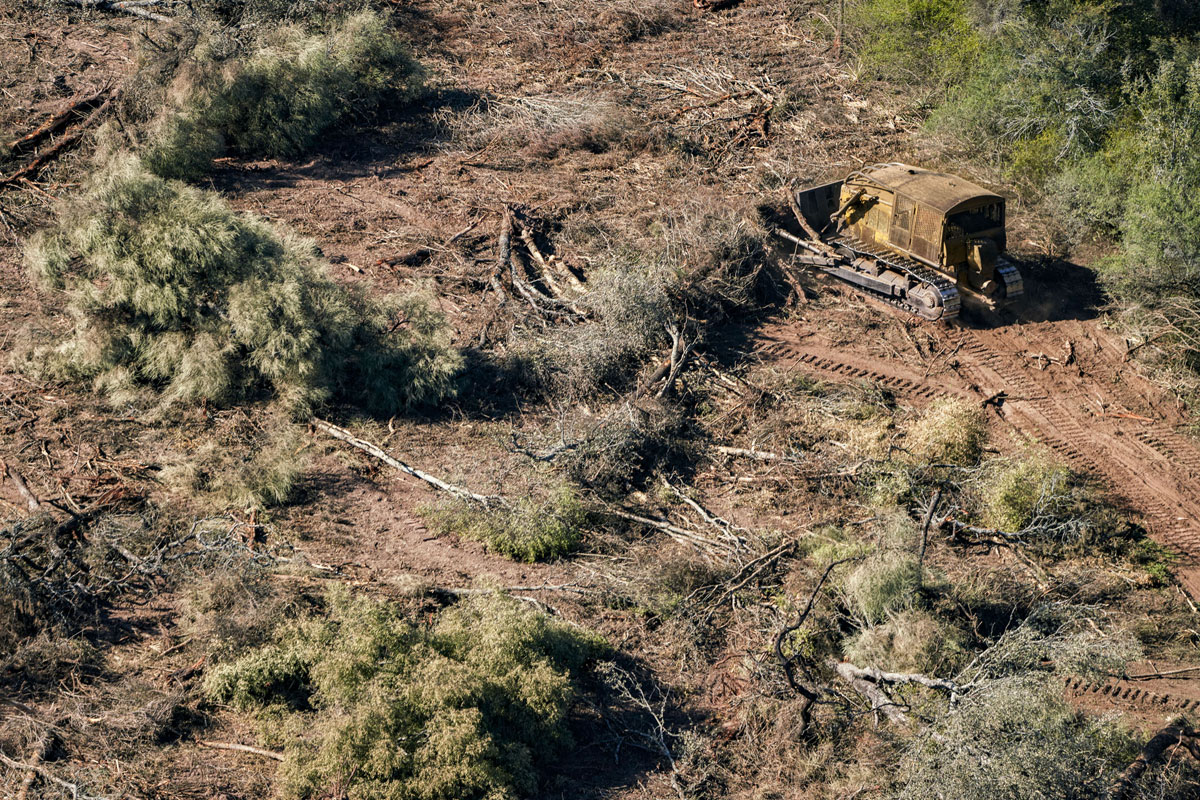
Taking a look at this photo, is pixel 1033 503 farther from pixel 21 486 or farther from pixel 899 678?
pixel 21 486

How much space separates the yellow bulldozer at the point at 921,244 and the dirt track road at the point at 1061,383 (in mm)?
536

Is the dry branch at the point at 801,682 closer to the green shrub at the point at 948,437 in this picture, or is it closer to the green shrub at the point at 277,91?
the green shrub at the point at 948,437

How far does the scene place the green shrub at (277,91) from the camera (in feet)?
55.5

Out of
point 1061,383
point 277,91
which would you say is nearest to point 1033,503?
point 1061,383

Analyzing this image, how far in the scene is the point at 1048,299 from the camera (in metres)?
16.5

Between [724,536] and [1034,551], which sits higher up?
[724,536]

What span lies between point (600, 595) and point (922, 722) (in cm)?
351

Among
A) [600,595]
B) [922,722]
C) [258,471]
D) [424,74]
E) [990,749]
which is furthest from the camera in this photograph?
[424,74]

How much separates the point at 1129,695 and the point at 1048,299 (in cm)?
809

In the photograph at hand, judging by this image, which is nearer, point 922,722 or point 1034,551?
point 922,722

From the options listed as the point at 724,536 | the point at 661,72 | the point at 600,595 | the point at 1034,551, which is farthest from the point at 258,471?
the point at 661,72

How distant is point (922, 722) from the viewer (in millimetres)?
8586

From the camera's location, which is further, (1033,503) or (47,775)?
(1033,503)

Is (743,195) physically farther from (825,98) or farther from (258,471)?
(258,471)
